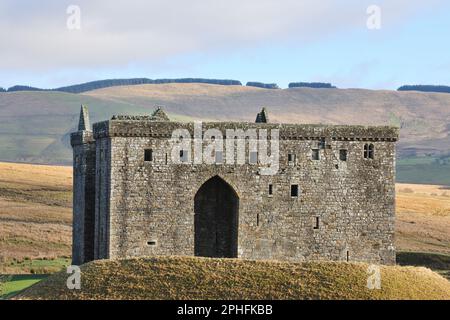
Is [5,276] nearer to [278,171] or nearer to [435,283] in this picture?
[278,171]

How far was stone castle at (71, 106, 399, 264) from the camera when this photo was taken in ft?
169

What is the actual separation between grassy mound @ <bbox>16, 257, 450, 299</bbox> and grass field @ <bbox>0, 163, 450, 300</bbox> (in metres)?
14.7

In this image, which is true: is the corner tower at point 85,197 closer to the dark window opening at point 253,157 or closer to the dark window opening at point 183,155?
the dark window opening at point 183,155

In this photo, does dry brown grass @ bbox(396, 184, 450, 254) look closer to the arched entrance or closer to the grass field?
the grass field

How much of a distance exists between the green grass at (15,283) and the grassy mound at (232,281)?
425 centimetres

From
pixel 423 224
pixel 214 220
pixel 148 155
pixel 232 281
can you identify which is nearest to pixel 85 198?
pixel 148 155

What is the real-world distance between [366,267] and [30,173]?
7730 cm

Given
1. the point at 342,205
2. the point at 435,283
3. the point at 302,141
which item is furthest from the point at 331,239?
the point at 435,283

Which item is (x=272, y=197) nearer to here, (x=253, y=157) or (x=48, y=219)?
(x=253, y=157)

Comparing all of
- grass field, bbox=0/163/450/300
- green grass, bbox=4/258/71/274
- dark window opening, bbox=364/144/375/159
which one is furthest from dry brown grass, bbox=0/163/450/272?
dark window opening, bbox=364/144/375/159

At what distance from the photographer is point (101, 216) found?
2095 inches

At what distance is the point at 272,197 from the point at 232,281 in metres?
10.3

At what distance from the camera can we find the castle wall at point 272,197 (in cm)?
5147
